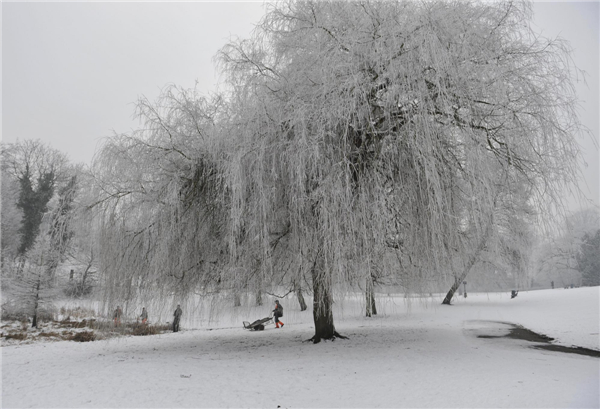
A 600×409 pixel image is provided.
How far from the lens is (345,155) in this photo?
23.0 feet

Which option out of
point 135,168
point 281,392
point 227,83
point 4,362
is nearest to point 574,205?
point 281,392

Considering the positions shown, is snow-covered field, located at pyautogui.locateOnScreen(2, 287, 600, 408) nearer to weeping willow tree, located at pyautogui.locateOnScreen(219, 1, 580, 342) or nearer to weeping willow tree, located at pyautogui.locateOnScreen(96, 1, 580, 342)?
weeping willow tree, located at pyautogui.locateOnScreen(96, 1, 580, 342)

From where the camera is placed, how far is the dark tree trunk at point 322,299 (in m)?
7.17

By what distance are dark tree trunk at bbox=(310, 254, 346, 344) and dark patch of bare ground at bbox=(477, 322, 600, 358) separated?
14.7ft

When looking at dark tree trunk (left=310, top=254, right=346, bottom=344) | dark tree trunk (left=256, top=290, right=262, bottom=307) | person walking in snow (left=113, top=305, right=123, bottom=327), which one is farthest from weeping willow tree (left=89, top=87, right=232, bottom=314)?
dark tree trunk (left=310, top=254, right=346, bottom=344)

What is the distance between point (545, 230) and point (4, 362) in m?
11.7

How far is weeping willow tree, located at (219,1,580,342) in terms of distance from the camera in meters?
6.68

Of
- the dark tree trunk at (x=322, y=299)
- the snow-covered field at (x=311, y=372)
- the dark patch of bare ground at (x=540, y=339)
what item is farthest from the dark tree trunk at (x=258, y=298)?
the dark patch of bare ground at (x=540, y=339)

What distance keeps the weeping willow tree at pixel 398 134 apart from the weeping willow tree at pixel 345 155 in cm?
4

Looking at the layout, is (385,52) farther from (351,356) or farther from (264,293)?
(351,356)

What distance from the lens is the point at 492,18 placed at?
7.32m

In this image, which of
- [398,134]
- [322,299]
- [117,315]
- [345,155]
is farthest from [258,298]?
[398,134]

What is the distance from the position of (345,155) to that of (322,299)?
2.96m

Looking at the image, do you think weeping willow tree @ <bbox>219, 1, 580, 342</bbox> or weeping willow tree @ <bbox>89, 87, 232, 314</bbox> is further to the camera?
weeping willow tree @ <bbox>89, 87, 232, 314</bbox>
